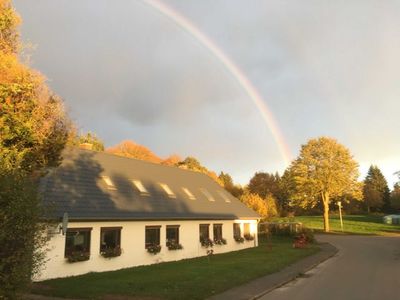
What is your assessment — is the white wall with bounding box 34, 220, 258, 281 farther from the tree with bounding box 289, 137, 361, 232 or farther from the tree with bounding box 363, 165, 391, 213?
the tree with bounding box 363, 165, 391, 213

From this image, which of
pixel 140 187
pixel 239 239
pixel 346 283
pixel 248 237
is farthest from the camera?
pixel 248 237

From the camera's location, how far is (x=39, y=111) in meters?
12.5

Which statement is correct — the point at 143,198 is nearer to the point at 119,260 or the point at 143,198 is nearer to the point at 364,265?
the point at 119,260

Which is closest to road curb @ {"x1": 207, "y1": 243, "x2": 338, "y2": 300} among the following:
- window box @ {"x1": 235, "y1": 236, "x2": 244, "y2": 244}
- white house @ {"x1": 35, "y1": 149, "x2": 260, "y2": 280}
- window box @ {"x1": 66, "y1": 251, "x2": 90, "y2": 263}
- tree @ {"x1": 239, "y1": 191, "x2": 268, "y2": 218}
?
white house @ {"x1": 35, "y1": 149, "x2": 260, "y2": 280}

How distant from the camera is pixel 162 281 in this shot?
1634cm

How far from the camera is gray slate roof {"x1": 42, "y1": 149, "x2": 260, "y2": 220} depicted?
19875 mm

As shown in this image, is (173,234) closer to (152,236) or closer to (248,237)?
(152,236)

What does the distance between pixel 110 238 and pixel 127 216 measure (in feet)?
4.68

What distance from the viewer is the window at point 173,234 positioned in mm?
25413

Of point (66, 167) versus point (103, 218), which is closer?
point (103, 218)

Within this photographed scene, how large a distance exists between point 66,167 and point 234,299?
12981mm

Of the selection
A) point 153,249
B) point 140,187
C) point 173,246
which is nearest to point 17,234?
point 153,249

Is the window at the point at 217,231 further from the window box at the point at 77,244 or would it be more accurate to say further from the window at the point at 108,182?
the window box at the point at 77,244

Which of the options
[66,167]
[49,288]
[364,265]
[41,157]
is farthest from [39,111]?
[364,265]
